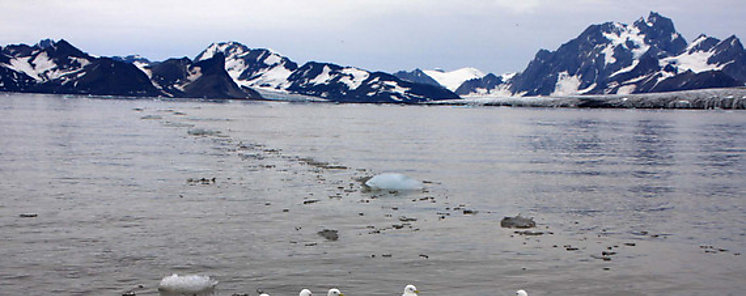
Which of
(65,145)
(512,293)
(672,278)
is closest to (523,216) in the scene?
(672,278)

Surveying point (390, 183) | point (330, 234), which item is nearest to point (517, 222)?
point (330, 234)

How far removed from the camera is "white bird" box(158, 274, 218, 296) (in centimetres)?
1457

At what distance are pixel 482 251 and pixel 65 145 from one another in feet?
134

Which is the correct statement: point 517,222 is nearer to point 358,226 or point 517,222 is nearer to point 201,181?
point 358,226

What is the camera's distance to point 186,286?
14.6m

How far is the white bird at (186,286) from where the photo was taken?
47.8 feet

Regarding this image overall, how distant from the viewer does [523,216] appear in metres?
24.4

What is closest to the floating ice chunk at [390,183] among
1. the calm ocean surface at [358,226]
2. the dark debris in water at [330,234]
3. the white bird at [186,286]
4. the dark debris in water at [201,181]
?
the calm ocean surface at [358,226]

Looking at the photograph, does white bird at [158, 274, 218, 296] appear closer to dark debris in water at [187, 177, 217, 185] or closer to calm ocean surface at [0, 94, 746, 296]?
calm ocean surface at [0, 94, 746, 296]

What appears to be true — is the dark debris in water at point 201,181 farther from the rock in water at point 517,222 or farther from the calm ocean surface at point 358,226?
the rock in water at point 517,222

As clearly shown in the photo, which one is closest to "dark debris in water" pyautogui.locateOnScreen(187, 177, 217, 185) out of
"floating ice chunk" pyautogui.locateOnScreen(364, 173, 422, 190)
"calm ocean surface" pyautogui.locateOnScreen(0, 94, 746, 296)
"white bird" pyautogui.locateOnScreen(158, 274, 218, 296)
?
"calm ocean surface" pyautogui.locateOnScreen(0, 94, 746, 296)

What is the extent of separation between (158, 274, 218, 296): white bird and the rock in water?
11.4 m

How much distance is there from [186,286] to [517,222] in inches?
489

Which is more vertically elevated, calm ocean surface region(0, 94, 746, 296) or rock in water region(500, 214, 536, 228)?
rock in water region(500, 214, 536, 228)
